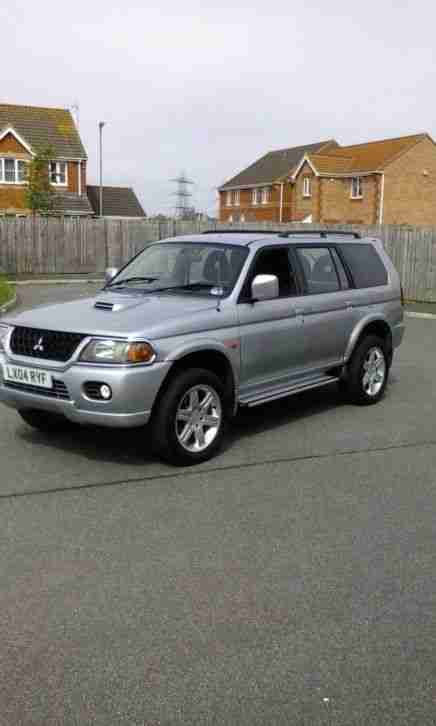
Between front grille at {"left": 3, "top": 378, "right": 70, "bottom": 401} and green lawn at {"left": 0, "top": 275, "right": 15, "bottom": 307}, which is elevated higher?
front grille at {"left": 3, "top": 378, "right": 70, "bottom": 401}

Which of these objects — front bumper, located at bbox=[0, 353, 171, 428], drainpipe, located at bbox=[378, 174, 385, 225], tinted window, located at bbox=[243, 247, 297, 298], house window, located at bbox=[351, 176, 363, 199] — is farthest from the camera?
house window, located at bbox=[351, 176, 363, 199]

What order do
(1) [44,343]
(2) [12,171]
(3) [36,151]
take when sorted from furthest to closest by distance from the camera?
(2) [12,171] < (3) [36,151] < (1) [44,343]

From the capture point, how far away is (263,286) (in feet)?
21.7

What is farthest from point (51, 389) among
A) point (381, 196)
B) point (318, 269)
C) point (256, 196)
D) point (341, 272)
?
point (256, 196)

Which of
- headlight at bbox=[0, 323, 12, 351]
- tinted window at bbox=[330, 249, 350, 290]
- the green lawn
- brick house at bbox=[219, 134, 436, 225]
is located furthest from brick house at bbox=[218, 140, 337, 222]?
headlight at bbox=[0, 323, 12, 351]

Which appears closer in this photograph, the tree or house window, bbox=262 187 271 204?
the tree

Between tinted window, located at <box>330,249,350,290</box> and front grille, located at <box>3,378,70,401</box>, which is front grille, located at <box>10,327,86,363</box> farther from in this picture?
tinted window, located at <box>330,249,350,290</box>

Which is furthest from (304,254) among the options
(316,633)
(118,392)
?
(316,633)

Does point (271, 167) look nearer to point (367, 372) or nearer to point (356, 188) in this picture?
point (356, 188)

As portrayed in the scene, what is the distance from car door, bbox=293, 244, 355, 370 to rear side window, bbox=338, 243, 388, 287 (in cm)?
18

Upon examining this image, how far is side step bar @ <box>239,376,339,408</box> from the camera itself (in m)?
6.65

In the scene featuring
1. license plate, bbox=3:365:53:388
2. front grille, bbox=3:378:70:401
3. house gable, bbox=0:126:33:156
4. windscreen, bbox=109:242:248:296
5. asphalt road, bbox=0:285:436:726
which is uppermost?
house gable, bbox=0:126:33:156

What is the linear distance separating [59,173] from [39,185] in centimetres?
495

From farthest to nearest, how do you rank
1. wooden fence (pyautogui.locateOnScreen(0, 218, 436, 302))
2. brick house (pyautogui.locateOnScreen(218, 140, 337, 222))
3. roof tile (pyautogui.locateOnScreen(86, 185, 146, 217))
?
1. brick house (pyautogui.locateOnScreen(218, 140, 337, 222))
2. roof tile (pyautogui.locateOnScreen(86, 185, 146, 217))
3. wooden fence (pyautogui.locateOnScreen(0, 218, 436, 302))
